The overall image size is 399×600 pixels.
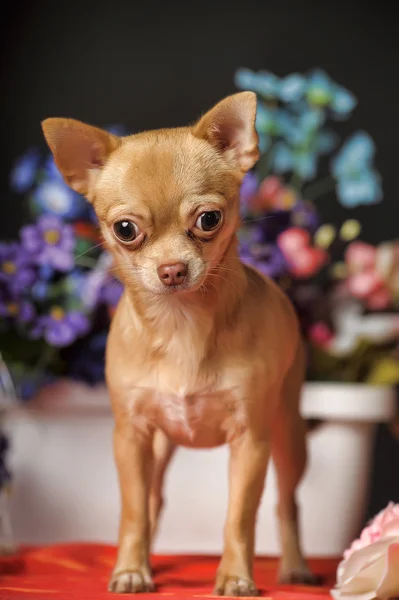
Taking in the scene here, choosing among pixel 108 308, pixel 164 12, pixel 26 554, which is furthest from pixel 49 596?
pixel 164 12

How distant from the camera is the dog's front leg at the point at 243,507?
135 cm

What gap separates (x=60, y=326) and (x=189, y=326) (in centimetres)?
62

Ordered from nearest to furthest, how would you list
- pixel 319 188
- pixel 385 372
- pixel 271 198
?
pixel 385 372, pixel 271 198, pixel 319 188

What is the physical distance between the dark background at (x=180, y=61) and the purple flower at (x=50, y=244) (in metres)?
0.74

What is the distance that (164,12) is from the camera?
106 inches

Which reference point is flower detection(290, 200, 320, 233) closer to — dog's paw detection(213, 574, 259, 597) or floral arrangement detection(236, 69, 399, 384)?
floral arrangement detection(236, 69, 399, 384)

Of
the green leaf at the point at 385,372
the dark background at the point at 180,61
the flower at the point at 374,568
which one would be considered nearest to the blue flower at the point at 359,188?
the green leaf at the point at 385,372

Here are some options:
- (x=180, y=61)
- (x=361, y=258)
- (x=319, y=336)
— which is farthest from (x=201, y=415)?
(x=180, y=61)

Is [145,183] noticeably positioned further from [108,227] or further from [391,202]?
[391,202]

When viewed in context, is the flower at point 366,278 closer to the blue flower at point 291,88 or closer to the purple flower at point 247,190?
the purple flower at point 247,190

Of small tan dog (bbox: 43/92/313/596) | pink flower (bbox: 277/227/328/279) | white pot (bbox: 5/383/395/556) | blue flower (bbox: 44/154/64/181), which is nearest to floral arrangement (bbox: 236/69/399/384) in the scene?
pink flower (bbox: 277/227/328/279)

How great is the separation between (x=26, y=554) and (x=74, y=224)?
760 mm

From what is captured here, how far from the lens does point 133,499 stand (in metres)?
1.43

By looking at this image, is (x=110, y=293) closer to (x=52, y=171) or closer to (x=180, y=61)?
(x=52, y=171)
